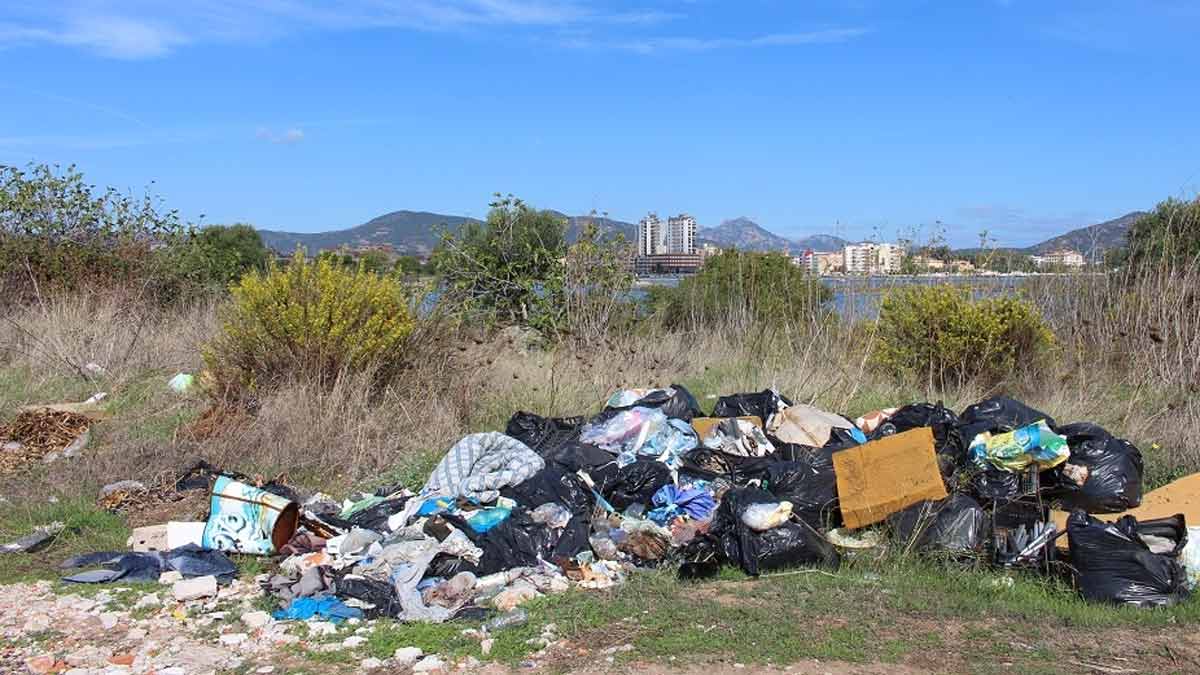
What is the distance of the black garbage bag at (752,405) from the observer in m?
7.83

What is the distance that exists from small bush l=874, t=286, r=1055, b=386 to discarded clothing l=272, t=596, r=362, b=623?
6.24 metres

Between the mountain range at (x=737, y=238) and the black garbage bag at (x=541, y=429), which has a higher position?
the mountain range at (x=737, y=238)

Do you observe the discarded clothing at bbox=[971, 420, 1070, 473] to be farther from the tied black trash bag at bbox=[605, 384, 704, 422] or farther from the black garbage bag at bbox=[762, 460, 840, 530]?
the tied black trash bag at bbox=[605, 384, 704, 422]

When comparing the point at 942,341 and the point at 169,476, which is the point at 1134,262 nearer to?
the point at 942,341

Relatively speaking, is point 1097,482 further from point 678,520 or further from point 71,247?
point 71,247

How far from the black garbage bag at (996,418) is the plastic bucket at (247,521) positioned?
4.12 m

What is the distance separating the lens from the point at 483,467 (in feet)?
22.1

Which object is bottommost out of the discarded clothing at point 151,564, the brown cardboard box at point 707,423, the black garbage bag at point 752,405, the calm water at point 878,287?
the discarded clothing at point 151,564

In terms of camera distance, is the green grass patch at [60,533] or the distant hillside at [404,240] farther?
the distant hillside at [404,240]

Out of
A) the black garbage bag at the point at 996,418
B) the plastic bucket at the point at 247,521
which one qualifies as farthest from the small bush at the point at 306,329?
the black garbage bag at the point at 996,418

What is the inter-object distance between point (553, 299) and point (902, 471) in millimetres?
6026

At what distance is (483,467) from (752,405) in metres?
2.27

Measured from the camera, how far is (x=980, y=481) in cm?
608

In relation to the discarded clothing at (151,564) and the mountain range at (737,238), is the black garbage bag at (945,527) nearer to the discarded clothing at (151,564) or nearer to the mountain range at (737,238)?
the discarded clothing at (151,564)
